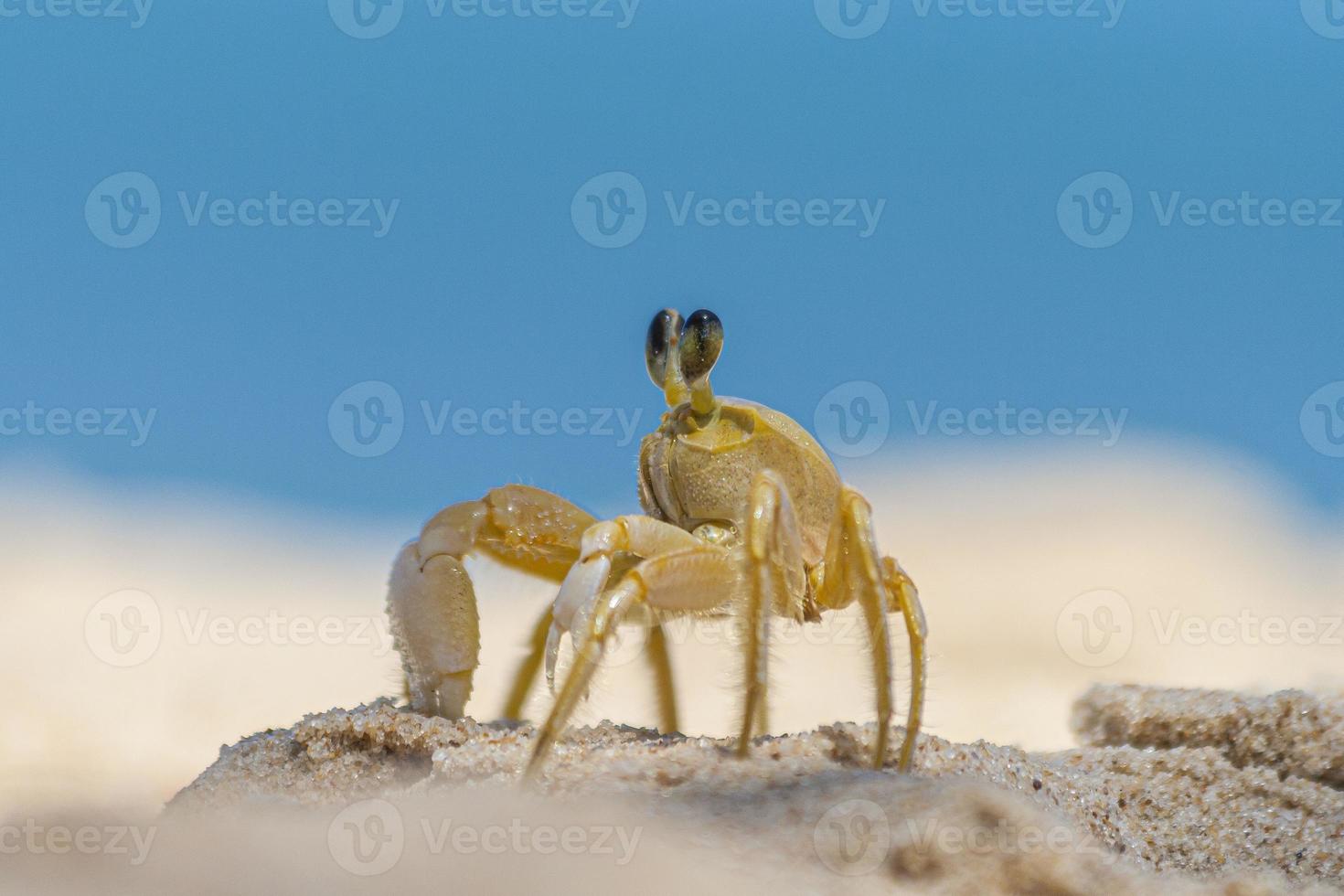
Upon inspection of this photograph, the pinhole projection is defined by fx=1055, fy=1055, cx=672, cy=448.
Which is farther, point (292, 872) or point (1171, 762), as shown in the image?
point (1171, 762)

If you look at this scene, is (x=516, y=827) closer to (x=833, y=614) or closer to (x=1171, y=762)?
(x=833, y=614)

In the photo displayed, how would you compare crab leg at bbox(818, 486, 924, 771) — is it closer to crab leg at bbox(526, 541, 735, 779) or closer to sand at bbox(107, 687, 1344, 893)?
sand at bbox(107, 687, 1344, 893)

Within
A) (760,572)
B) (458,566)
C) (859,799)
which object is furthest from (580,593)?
(859,799)

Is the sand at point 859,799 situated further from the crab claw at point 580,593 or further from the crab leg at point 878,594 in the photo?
the crab claw at point 580,593

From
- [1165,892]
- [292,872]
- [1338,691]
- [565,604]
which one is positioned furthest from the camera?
[1338,691]

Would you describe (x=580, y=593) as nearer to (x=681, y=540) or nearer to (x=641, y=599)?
(x=641, y=599)

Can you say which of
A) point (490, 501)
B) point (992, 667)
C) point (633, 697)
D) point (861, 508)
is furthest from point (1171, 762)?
point (992, 667)
